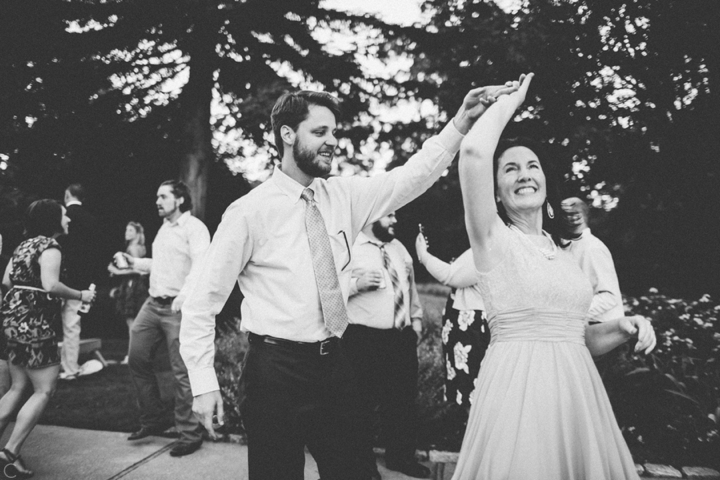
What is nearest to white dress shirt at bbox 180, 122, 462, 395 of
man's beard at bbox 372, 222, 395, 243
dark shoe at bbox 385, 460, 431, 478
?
man's beard at bbox 372, 222, 395, 243

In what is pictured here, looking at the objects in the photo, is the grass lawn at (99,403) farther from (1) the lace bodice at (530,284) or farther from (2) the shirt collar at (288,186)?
(1) the lace bodice at (530,284)

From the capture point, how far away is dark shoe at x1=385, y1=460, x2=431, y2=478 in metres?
3.88

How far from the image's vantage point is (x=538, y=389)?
5.82 ft

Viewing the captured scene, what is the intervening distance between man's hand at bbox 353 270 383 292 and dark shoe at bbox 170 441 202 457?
1.96m

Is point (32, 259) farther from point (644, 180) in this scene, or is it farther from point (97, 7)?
point (644, 180)

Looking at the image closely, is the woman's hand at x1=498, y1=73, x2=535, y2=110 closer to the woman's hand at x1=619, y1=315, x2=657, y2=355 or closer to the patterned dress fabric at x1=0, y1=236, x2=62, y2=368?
the woman's hand at x1=619, y1=315, x2=657, y2=355

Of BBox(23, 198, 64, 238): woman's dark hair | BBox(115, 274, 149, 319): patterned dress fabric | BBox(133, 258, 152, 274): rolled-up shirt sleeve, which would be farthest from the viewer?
BBox(115, 274, 149, 319): patterned dress fabric

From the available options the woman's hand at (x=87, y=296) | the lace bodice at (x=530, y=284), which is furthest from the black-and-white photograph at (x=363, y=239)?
the woman's hand at (x=87, y=296)

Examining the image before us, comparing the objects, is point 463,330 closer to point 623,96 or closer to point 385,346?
point 385,346

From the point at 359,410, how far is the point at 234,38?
6.03 m

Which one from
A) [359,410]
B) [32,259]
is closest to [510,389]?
[359,410]

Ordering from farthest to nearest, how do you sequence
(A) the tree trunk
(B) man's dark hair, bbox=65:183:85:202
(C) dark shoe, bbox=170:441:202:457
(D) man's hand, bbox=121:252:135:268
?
(A) the tree trunk < (B) man's dark hair, bbox=65:183:85:202 < (D) man's hand, bbox=121:252:135:268 < (C) dark shoe, bbox=170:441:202:457

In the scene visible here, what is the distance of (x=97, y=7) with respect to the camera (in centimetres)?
639

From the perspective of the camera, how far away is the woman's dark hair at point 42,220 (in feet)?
13.0
